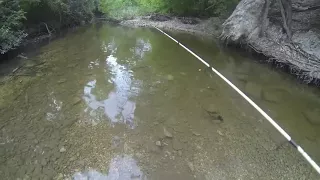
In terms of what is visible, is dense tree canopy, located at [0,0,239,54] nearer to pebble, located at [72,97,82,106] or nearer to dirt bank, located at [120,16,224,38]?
dirt bank, located at [120,16,224,38]

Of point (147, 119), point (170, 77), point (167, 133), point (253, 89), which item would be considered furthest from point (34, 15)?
point (253, 89)

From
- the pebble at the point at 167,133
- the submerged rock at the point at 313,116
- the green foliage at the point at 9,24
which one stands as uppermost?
the green foliage at the point at 9,24

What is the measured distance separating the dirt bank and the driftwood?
2422 millimetres

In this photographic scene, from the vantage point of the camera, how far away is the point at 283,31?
8773 mm

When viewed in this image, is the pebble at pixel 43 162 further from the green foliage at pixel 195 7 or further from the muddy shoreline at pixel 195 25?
the green foliage at pixel 195 7

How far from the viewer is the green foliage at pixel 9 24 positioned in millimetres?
6859

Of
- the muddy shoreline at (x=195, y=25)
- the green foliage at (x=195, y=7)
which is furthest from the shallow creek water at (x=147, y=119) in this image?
the green foliage at (x=195, y=7)

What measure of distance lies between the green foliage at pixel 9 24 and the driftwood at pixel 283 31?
6673 mm

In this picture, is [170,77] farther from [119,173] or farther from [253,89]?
[119,173]

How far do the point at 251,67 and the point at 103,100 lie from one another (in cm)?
462

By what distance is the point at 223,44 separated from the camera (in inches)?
404

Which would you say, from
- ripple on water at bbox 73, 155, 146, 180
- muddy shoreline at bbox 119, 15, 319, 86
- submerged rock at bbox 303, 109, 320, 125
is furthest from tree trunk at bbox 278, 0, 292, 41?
ripple on water at bbox 73, 155, 146, 180

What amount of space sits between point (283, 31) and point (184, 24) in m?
5.92

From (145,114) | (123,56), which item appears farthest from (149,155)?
(123,56)
